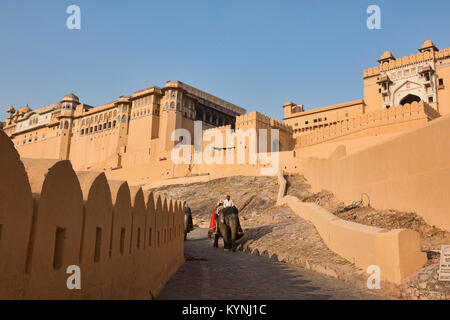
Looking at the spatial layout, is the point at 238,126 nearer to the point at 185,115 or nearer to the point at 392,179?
the point at 185,115

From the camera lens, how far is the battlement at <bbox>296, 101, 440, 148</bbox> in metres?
30.9

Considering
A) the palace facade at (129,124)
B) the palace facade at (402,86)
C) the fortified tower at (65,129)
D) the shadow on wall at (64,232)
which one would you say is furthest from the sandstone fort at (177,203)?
the fortified tower at (65,129)

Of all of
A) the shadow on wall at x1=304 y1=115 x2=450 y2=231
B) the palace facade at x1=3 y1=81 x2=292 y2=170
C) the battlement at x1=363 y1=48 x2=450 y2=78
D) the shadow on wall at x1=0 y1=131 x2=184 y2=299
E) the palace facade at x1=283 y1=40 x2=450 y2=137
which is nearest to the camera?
the shadow on wall at x1=0 y1=131 x2=184 y2=299

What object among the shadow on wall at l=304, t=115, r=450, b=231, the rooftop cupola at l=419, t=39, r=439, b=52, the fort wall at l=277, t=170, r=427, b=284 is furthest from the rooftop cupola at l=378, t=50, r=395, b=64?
the fort wall at l=277, t=170, r=427, b=284

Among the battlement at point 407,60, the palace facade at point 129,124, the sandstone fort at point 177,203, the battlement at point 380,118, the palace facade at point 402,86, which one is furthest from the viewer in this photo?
the palace facade at point 129,124

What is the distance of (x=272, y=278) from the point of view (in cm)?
801

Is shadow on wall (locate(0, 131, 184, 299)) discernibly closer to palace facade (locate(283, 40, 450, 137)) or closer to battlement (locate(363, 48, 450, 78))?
palace facade (locate(283, 40, 450, 137))

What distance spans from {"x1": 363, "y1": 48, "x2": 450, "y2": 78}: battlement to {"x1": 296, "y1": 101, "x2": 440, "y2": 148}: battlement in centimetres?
861

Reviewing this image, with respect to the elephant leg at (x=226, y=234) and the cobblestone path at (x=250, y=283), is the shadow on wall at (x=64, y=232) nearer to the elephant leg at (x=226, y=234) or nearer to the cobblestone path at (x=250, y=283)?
the cobblestone path at (x=250, y=283)

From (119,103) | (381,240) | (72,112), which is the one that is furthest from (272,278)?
(72,112)

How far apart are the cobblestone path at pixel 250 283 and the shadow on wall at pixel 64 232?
1390 mm

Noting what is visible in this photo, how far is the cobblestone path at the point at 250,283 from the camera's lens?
Result: 20.6 ft

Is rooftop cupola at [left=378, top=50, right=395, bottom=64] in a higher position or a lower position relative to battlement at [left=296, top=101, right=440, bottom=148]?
higher
